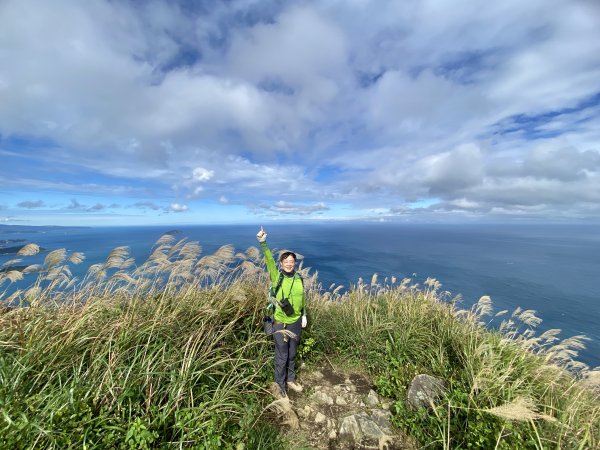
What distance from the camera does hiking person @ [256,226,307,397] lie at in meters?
5.03

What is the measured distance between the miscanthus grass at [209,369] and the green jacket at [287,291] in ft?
2.81

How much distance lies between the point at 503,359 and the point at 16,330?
893cm

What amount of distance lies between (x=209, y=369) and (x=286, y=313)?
1.73 meters

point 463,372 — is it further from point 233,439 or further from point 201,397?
point 201,397

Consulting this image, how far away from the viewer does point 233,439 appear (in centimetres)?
339

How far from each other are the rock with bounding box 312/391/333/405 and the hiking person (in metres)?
0.35

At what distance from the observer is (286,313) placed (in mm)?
5207

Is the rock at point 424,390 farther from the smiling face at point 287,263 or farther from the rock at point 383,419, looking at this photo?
the smiling face at point 287,263

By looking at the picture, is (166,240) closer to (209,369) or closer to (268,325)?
(268,325)

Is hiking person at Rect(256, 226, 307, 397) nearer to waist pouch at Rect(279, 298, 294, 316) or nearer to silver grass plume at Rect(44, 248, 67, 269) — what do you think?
waist pouch at Rect(279, 298, 294, 316)

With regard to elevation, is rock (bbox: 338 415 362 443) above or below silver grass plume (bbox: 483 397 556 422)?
below

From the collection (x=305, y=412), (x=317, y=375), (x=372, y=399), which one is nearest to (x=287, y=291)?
(x=317, y=375)

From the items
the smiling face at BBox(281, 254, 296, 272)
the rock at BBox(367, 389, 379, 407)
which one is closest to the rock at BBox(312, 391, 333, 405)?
the rock at BBox(367, 389, 379, 407)

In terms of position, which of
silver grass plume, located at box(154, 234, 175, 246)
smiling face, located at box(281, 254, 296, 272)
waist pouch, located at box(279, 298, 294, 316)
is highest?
silver grass plume, located at box(154, 234, 175, 246)
